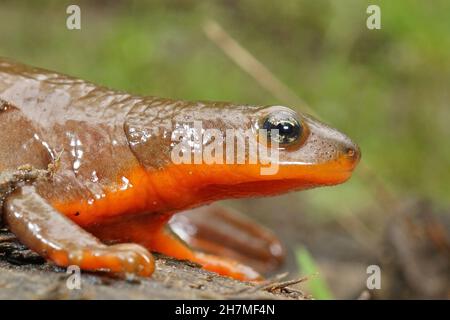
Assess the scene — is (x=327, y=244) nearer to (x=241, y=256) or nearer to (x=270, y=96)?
(x=241, y=256)

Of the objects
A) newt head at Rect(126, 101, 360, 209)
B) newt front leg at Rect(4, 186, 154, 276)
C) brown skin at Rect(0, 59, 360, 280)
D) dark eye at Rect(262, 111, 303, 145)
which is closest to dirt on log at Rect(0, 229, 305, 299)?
newt front leg at Rect(4, 186, 154, 276)

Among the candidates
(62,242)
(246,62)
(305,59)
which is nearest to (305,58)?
(305,59)

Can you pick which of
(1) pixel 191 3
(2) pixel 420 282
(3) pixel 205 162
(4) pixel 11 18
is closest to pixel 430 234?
(2) pixel 420 282

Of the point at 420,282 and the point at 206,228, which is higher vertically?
the point at 206,228

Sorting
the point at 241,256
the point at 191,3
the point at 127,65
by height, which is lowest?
the point at 241,256

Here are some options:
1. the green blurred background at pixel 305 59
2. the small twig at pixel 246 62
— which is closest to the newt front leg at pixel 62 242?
the small twig at pixel 246 62

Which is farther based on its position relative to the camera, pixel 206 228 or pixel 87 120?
pixel 206 228
